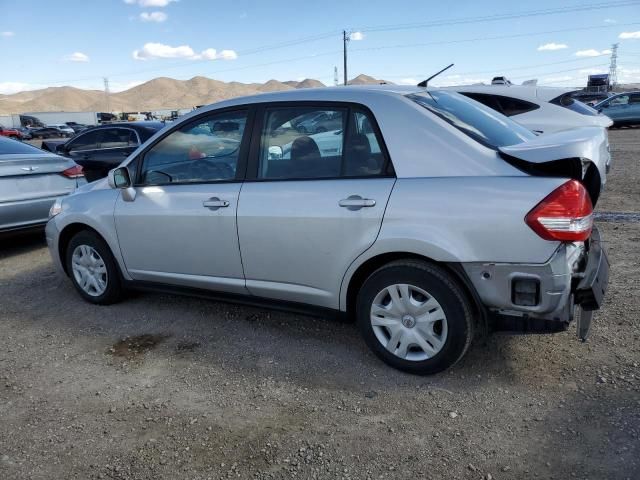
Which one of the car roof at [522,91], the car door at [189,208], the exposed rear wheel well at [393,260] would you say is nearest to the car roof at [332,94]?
the car door at [189,208]

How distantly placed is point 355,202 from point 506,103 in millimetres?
5782

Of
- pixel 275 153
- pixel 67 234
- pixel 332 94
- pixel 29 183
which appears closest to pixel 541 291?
pixel 332 94

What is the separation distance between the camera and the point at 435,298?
293 centimetres

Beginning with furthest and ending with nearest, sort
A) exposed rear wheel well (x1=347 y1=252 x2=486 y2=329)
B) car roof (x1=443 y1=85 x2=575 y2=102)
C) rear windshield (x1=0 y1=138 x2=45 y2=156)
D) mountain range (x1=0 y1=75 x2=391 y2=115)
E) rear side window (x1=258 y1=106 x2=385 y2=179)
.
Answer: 1. mountain range (x1=0 y1=75 x2=391 y2=115)
2. car roof (x1=443 y1=85 x2=575 y2=102)
3. rear windshield (x1=0 y1=138 x2=45 y2=156)
4. rear side window (x1=258 y1=106 x2=385 y2=179)
5. exposed rear wheel well (x1=347 y1=252 x2=486 y2=329)

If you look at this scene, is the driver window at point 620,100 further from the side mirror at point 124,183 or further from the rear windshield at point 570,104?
the side mirror at point 124,183

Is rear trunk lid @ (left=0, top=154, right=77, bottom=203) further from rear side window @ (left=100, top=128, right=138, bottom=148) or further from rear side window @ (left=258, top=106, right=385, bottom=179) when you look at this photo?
rear side window @ (left=258, top=106, right=385, bottom=179)

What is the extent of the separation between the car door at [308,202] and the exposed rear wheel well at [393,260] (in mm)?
95

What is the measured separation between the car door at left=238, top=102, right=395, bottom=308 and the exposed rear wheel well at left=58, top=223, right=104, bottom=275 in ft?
5.71

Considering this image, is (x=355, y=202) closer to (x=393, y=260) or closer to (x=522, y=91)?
(x=393, y=260)

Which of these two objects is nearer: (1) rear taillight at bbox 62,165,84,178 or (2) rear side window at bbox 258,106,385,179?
(2) rear side window at bbox 258,106,385,179

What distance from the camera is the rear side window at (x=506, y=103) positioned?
7.80m

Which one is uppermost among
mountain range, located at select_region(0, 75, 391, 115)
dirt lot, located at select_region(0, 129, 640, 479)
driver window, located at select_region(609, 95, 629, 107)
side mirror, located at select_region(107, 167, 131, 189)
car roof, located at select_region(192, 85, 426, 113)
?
mountain range, located at select_region(0, 75, 391, 115)

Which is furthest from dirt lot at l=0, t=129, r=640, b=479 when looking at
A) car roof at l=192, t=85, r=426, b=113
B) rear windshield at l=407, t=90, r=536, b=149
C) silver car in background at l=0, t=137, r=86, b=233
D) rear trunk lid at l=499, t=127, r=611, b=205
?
silver car in background at l=0, t=137, r=86, b=233

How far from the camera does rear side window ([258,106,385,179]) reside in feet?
10.3
